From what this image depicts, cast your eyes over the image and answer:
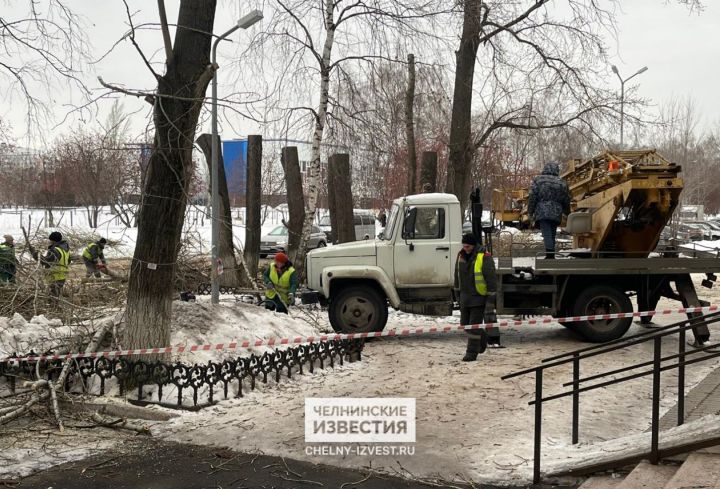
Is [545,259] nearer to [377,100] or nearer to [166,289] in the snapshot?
[166,289]

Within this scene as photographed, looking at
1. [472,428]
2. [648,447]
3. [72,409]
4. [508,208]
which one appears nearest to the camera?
[648,447]

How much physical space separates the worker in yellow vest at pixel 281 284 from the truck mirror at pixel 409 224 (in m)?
2.03

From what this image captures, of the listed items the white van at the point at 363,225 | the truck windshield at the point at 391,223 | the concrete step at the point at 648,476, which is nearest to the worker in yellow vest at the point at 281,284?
the truck windshield at the point at 391,223

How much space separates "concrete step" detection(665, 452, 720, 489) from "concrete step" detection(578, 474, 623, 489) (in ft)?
1.66

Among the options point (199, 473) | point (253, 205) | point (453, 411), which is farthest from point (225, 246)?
point (199, 473)

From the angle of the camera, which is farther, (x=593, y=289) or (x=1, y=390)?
(x=593, y=289)

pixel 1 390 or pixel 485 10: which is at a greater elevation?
pixel 485 10

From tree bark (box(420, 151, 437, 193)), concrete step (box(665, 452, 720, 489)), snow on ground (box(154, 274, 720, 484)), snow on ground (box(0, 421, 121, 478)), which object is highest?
tree bark (box(420, 151, 437, 193))

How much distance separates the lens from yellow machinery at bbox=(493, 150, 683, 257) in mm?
11055

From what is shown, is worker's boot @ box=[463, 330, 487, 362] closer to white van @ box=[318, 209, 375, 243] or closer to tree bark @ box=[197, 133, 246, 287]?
tree bark @ box=[197, 133, 246, 287]

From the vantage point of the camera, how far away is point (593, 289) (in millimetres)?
11484

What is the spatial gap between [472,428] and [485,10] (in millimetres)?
11567

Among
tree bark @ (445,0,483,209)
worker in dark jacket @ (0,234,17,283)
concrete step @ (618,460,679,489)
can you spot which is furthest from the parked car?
concrete step @ (618,460,679,489)

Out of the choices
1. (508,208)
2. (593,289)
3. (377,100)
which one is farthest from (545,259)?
(377,100)
